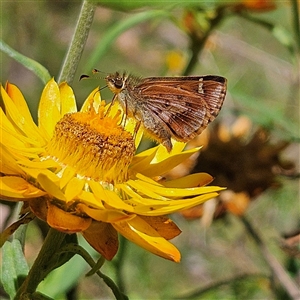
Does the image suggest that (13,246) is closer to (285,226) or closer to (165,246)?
(165,246)

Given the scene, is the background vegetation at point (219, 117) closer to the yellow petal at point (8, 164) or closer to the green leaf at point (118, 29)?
the green leaf at point (118, 29)

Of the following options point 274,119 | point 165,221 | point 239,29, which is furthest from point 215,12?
point 239,29

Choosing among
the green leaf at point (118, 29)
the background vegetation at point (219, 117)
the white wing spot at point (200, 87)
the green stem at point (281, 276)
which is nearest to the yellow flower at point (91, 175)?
the white wing spot at point (200, 87)

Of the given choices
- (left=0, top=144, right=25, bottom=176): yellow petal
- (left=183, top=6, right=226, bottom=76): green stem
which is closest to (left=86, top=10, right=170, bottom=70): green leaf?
(left=183, top=6, right=226, bottom=76): green stem

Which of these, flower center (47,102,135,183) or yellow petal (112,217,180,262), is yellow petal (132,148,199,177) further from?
yellow petal (112,217,180,262)

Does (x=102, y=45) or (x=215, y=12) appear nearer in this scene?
(x=102, y=45)
